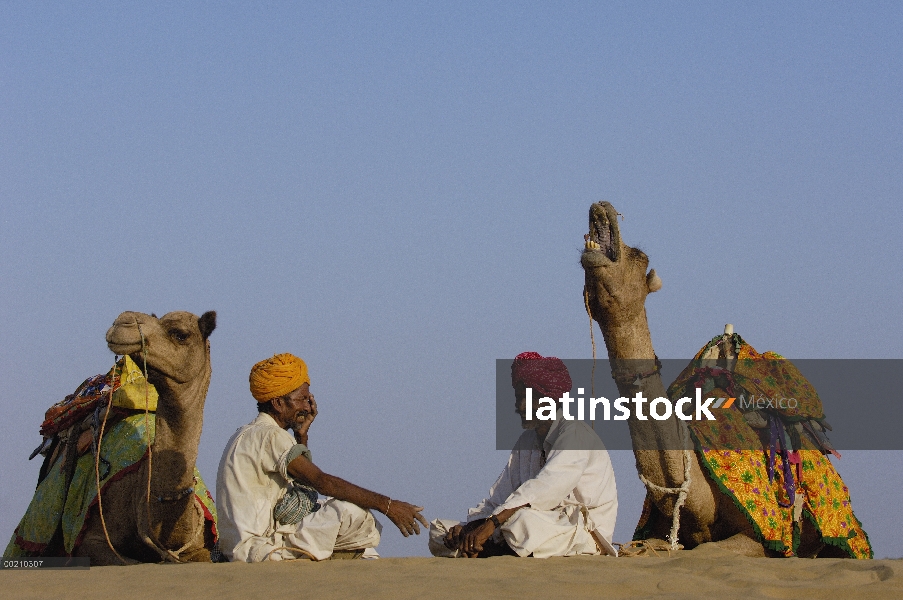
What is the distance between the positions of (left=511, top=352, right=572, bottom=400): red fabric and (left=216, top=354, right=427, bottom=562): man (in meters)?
1.28

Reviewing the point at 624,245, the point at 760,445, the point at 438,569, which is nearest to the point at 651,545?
the point at 760,445

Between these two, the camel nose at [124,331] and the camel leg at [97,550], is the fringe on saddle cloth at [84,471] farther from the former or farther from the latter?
the camel nose at [124,331]

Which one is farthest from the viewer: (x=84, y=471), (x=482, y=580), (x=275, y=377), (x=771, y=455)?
(x=771, y=455)

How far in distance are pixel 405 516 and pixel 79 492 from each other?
2.64 meters

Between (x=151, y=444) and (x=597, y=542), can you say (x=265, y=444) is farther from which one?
(x=597, y=542)

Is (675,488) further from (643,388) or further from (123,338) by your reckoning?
(123,338)

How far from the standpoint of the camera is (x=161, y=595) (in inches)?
216

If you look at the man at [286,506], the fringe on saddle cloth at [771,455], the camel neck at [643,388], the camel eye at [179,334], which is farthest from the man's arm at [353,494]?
the fringe on saddle cloth at [771,455]

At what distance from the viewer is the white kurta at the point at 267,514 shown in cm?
689

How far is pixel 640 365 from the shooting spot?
8.30 metres

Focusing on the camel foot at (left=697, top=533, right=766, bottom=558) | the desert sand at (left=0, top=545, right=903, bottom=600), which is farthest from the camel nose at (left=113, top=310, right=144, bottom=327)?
the camel foot at (left=697, top=533, right=766, bottom=558)

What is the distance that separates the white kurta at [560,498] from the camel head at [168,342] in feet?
5.67

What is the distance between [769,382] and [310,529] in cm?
379

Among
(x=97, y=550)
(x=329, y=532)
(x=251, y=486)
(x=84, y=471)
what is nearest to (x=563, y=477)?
(x=329, y=532)
